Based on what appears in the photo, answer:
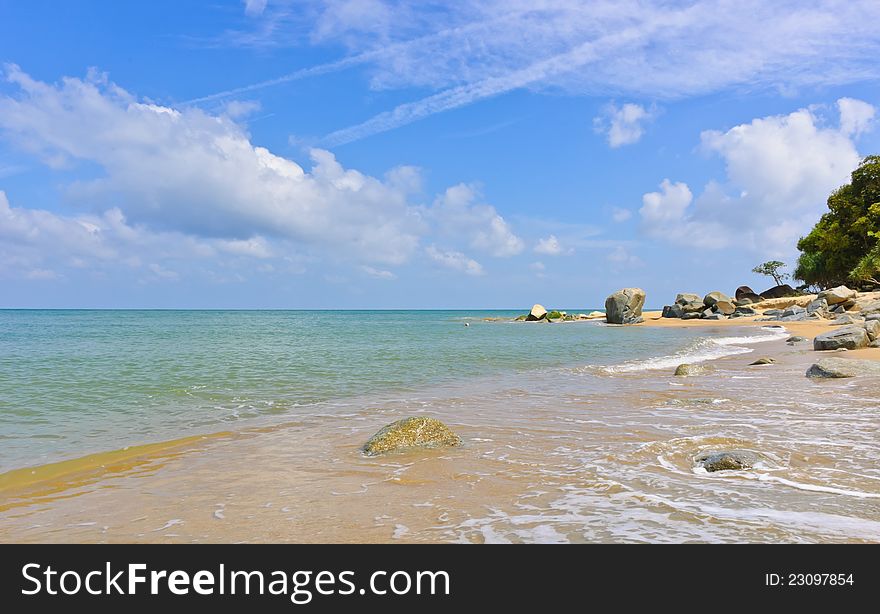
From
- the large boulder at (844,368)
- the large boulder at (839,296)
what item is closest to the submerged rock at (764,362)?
the large boulder at (844,368)

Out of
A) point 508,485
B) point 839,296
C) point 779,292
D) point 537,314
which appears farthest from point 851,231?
point 508,485

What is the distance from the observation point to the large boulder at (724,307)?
56.8 metres

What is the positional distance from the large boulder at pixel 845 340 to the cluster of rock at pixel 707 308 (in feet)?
125

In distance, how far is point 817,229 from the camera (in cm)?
6125

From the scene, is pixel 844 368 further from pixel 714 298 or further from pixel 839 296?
pixel 714 298

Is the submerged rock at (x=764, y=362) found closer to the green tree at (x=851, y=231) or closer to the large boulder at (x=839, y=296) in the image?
the large boulder at (x=839, y=296)

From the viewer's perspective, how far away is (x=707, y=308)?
5878cm

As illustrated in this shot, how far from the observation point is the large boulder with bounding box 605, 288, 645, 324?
5572 centimetres

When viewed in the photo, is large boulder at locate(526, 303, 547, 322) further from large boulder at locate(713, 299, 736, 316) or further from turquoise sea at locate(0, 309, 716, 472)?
turquoise sea at locate(0, 309, 716, 472)

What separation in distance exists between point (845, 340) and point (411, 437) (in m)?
17.8

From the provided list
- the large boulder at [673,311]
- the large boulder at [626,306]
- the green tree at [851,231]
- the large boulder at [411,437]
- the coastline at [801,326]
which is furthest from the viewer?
the large boulder at [673,311]

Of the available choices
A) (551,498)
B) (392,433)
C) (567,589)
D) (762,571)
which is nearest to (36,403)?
(392,433)

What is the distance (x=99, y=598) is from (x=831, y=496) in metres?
6.13

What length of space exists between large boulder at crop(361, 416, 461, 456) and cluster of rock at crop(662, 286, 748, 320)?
54687 millimetres
